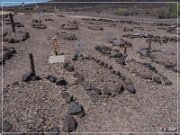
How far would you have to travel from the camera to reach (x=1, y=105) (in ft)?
48.8

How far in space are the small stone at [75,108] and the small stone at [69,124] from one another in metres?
0.46

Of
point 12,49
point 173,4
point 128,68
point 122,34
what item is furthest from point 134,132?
point 173,4

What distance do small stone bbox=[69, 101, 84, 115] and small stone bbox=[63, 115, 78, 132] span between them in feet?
1.52

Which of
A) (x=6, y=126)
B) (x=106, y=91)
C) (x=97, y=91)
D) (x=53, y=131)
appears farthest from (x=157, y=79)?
(x=6, y=126)

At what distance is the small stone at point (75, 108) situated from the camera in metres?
14.3

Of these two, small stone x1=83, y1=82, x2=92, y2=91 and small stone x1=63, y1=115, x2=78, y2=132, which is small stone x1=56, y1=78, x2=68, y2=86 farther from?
small stone x1=63, y1=115, x2=78, y2=132

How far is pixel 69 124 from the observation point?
533 inches

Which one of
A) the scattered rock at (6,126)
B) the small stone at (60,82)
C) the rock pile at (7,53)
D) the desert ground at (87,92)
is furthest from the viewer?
the rock pile at (7,53)

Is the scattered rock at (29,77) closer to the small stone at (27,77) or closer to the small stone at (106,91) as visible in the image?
the small stone at (27,77)

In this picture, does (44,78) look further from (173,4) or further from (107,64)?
(173,4)

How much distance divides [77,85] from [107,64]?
3803 millimetres

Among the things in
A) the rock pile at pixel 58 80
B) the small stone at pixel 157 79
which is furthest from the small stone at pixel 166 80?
the rock pile at pixel 58 80

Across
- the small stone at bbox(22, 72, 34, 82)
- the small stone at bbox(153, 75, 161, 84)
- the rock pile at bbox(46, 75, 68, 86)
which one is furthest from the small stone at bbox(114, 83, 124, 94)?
the small stone at bbox(22, 72, 34, 82)

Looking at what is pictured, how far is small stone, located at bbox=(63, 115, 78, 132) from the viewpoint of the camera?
13.5 meters
